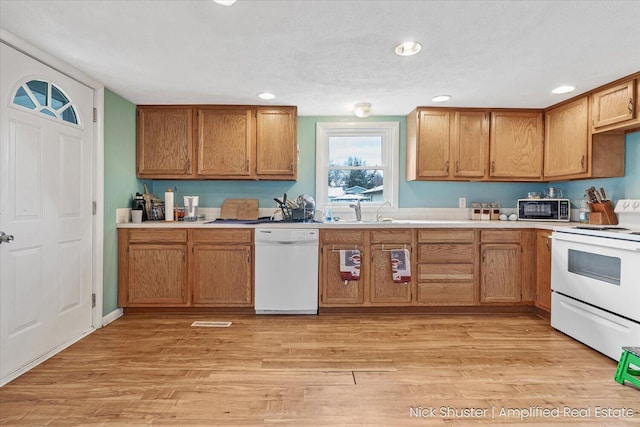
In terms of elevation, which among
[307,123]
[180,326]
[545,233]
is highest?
[307,123]

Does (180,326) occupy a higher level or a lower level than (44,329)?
lower

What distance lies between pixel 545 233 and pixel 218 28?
3.24 meters

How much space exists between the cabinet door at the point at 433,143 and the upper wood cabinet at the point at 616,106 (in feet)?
4.04

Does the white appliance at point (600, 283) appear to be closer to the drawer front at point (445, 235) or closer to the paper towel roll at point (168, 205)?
the drawer front at point (445, 235)

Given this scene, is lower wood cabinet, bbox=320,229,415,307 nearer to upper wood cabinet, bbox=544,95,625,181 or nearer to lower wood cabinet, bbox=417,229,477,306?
lower wood cabinet, bbox=417,229,477,306

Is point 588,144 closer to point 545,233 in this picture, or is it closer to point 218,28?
point 545,233

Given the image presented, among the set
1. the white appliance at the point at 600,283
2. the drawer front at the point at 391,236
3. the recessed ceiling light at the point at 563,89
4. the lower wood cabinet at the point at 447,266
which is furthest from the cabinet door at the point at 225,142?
the white appliance at the point at 600,283

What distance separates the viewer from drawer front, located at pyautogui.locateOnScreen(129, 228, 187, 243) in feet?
10.8

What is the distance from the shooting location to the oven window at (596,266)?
2408 mm

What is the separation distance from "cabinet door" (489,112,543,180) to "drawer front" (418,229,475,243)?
841 millimetres

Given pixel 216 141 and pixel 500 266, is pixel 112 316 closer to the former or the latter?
pixel 216 141

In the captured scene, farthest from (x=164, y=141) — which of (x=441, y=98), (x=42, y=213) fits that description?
(x=441, y=98)

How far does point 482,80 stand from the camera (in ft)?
9.36

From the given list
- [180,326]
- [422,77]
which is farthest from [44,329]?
[422,77]
